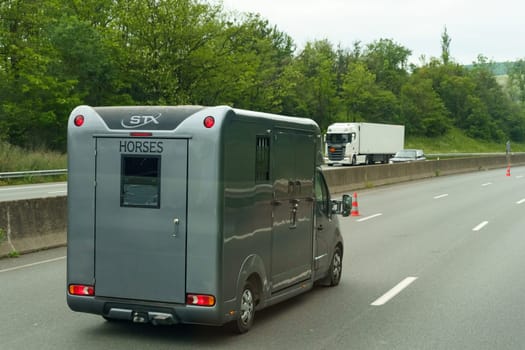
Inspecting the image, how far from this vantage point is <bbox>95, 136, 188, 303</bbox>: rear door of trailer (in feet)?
24.2

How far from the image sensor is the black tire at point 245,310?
774cm

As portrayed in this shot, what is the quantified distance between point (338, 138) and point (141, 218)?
5272 centimetres

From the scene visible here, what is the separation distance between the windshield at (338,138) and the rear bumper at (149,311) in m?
52.3

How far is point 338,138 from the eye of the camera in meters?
59.7

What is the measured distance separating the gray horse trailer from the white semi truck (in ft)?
169

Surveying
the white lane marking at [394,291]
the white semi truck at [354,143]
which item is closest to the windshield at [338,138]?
the white semi truck at [354,143]

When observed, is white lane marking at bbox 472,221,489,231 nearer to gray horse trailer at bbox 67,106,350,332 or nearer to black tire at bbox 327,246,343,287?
black tire at bbox 327,246,343,287

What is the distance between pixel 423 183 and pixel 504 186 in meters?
4.20

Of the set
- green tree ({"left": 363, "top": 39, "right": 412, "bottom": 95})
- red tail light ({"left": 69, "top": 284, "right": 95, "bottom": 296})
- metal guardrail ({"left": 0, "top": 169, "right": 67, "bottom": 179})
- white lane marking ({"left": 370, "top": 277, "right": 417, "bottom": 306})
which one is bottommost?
white lane marking ({"left": 370, "top": 277, "right": 417, "bottom": 306})

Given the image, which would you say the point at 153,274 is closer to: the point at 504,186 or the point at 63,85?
the point at 504,186

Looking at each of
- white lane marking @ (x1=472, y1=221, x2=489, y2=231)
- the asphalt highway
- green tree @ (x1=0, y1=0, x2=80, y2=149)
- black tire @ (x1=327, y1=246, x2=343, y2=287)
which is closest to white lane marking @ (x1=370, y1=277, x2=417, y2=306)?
the asphalt highway

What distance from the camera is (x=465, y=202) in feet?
89.4

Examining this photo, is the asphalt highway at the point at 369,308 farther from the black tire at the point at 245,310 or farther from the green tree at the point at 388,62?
the green tree at the point at 388,62

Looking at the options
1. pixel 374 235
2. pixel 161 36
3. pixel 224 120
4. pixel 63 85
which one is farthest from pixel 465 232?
pixel 161 36
